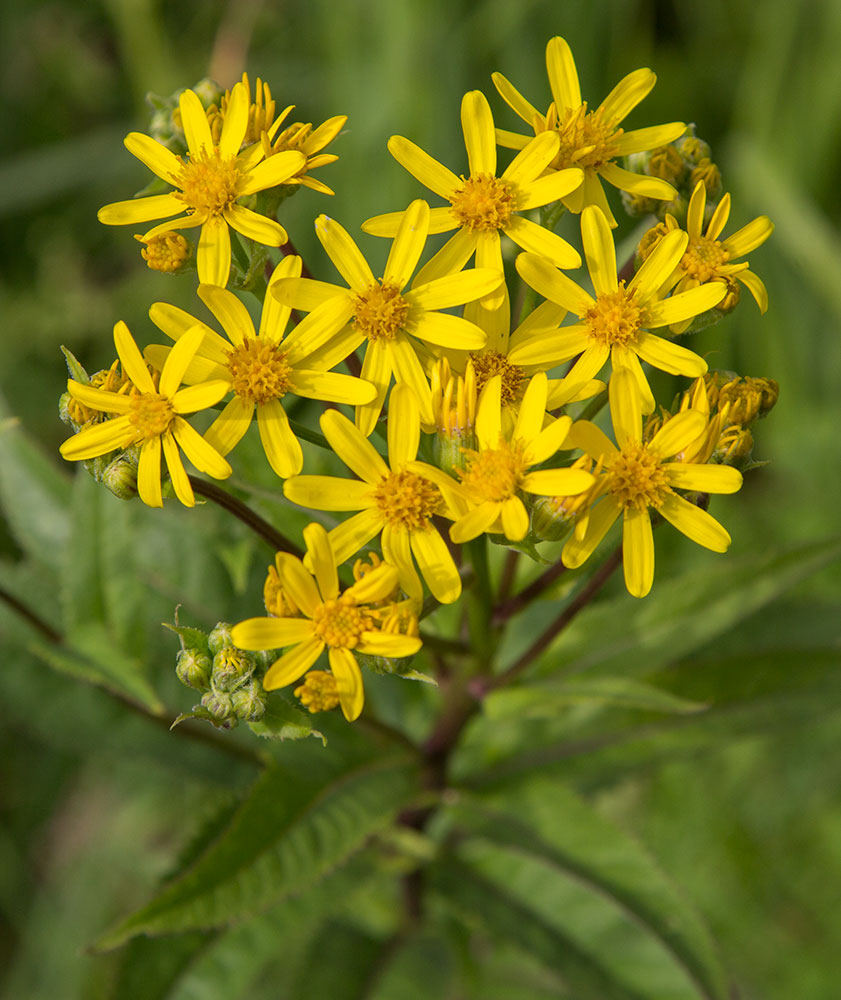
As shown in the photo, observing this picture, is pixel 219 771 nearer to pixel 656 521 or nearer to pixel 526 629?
pixel 526 629

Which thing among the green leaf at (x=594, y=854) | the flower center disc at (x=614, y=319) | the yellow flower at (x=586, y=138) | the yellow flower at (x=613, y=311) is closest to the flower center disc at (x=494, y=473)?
the yellow flower at (x=613, y=311)

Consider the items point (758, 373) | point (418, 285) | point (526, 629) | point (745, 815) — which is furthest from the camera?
point (758, 373)

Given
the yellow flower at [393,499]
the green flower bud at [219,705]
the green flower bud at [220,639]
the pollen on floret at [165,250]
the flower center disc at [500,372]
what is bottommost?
the green flower bud at [219,705]

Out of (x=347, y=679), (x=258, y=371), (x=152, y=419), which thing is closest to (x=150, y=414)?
(x=152, y=419)

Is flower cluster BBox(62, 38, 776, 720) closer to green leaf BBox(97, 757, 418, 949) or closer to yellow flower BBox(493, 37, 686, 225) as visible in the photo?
yellow flower BBox(493, 37, 686, 225)

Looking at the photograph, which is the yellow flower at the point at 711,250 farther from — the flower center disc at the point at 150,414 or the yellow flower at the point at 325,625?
the flower center disc at the point at 150,414

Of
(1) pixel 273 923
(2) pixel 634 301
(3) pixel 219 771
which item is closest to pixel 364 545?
(2) pixel 634 301

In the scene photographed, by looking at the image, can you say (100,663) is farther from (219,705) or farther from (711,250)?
(711,250)

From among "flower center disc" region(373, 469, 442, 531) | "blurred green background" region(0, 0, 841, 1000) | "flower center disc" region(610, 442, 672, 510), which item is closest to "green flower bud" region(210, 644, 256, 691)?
"flower center disc" region(373, 469, 442, 531)
